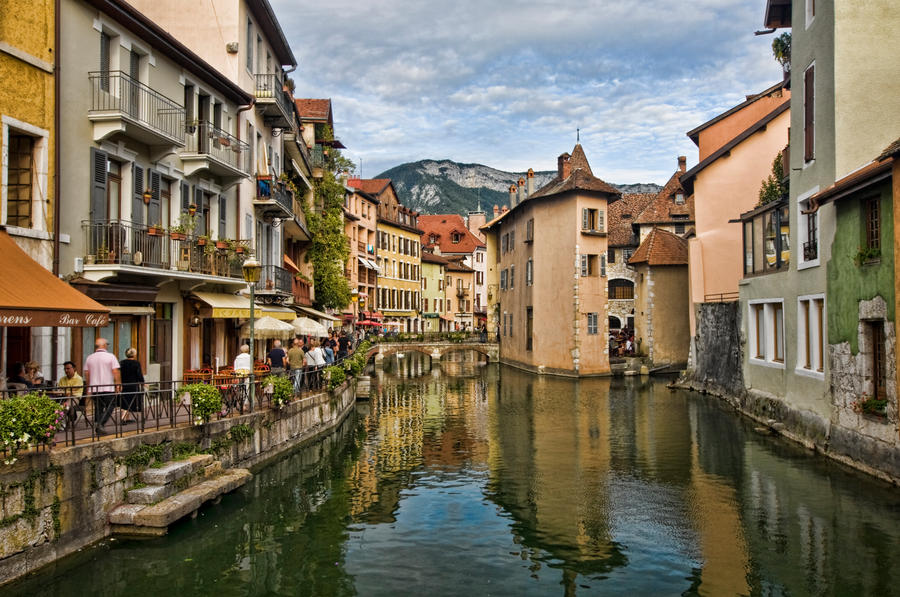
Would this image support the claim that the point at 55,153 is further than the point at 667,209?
No

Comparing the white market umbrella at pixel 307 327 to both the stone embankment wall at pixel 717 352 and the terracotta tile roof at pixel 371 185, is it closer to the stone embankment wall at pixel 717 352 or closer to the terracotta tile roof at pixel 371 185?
the stone embankment wall at pixel 717 352

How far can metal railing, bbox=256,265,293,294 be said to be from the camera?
2864 cm

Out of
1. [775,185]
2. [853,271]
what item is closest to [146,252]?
[853,271]

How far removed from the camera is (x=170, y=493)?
13086 mm

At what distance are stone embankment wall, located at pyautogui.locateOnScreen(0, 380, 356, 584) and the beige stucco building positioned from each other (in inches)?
1333

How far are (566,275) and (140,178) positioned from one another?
108ft

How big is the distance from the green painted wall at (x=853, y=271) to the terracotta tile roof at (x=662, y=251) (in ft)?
95.5

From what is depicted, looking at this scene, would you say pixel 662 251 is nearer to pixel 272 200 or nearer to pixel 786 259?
pixel 786 259

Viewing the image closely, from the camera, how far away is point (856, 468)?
17.3 m

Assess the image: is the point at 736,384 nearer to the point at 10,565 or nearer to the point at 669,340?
the point at 669,340

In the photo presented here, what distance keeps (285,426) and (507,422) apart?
1049 cm

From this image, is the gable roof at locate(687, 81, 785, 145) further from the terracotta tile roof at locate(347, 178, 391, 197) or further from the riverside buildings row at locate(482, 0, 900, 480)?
the terracotta tile roof at locate(347, 178, 391, 197)

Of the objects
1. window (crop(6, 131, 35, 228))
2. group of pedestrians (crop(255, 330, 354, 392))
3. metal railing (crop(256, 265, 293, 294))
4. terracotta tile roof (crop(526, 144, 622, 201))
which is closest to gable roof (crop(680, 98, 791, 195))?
terracotta tile roof (crop(526, 144, 622, 201))

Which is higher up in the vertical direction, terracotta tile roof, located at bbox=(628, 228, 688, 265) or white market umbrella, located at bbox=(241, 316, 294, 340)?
terracotta tile roof, located at bbox=(628, 228, 688, 265)
